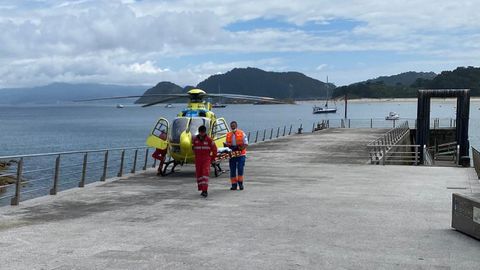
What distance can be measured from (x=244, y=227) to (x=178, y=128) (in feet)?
25.2

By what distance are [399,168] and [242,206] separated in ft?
33.1

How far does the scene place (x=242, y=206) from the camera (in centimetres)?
1148

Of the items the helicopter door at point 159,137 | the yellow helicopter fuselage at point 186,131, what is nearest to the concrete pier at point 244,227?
the yellow helicopter fuselage at point 186,131

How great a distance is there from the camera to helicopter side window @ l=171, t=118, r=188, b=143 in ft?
54.0

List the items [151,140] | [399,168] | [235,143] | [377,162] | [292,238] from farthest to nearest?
[377,162]
[399,168]
[151,140]
[235,143]
[292,238]

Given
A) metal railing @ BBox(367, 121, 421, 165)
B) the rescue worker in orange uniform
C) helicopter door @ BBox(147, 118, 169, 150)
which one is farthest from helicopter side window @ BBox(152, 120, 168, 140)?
metal railing @ BBox(367, 121, 421, 165)

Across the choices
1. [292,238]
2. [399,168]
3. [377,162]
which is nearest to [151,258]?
[292,238]

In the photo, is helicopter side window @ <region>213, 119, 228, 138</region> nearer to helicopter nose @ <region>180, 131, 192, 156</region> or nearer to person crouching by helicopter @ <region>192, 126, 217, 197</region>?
helicopter nose @ <region>180, 131, 192, 156</region>

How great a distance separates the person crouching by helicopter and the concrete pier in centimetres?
35

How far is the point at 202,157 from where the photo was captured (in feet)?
42.8

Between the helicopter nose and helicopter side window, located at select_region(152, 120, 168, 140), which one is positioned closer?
the helicopter nose

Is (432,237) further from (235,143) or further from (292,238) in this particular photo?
(235,143)

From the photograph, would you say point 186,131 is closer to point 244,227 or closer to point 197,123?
point 197,123

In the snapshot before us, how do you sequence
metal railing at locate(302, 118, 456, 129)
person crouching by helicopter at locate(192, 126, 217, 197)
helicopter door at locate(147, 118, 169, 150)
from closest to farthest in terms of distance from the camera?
person crouching by helicopter at locate(192, 126, 217, 197) < helicopter door at locate(147, 118, 169, 150) < metal railing at locate(302, 118, 456, 129)
